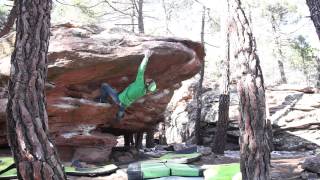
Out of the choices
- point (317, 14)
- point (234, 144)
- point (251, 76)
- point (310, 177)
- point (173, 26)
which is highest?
point (173, 26)

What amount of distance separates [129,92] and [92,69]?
1076mm

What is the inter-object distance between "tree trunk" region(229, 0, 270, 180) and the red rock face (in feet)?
13.9

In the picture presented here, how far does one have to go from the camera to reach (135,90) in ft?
32.7

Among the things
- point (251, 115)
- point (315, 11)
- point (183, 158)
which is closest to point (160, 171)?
point (183, 158)

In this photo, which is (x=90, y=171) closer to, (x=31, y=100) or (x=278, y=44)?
(x=31, y=100)

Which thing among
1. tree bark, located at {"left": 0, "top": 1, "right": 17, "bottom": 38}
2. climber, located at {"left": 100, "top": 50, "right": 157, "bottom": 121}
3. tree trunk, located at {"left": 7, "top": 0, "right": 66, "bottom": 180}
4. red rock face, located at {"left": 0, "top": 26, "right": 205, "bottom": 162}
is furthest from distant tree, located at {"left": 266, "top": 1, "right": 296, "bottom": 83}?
tree trunk, located at {"left": 7, "top": 0, "right": 66, "bottom": 180}

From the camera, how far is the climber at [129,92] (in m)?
9.78

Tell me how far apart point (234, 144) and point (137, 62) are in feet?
22.4

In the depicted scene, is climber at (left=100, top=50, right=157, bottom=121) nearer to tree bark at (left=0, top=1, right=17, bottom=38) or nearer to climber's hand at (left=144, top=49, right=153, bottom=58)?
climber's hand at (left=144, top=49, right=153, bottom=58)

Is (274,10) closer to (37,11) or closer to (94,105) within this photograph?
(94,105)

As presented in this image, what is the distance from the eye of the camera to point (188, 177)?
332 inches

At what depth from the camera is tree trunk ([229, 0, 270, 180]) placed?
19.1 ft

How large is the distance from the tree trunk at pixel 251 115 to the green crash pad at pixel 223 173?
1803 mm

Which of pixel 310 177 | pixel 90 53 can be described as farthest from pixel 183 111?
pixel 310 177
